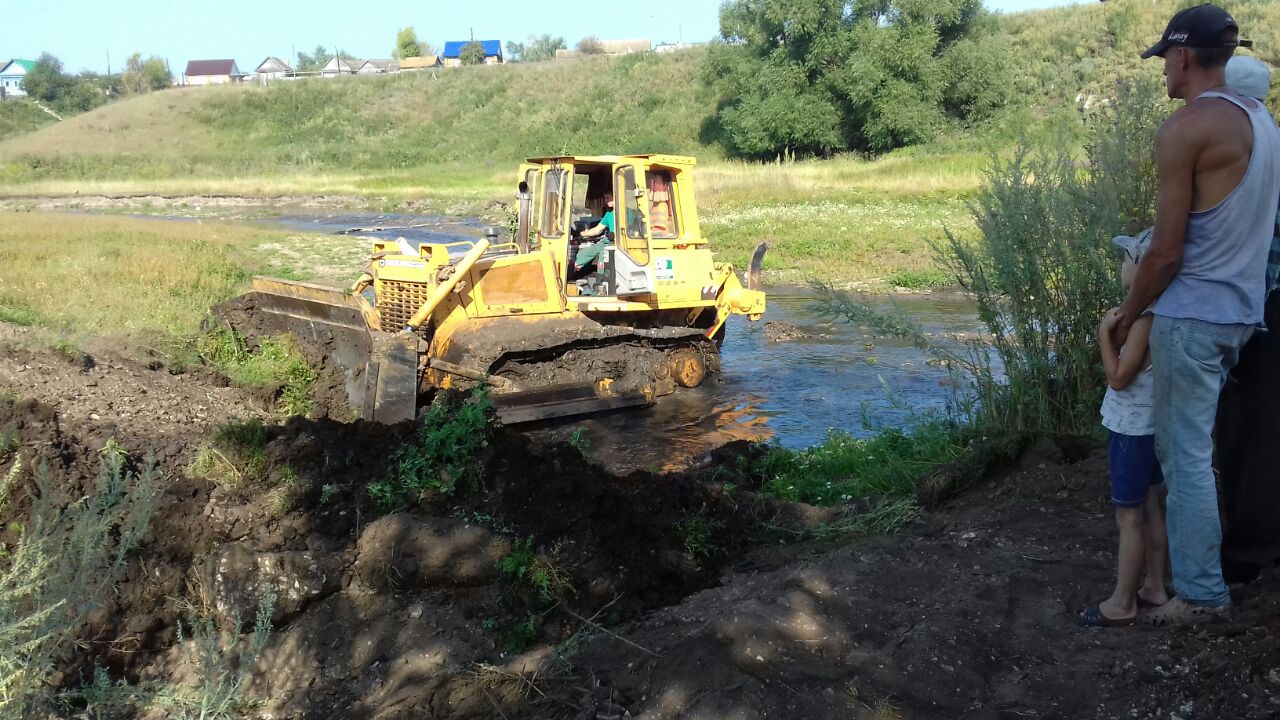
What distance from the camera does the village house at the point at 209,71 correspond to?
125m

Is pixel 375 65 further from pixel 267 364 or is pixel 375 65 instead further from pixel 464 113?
pixel 267 364

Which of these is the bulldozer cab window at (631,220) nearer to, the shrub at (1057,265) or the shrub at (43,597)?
the shrub at (1057,265)

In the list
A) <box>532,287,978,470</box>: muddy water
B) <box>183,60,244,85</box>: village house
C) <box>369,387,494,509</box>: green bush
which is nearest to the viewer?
<box>369,387,494,509</box>: green bush

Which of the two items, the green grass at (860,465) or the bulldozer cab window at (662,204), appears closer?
the green grass at (860,465)

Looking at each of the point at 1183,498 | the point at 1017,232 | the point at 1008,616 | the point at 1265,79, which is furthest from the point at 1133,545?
the point at 1017,232

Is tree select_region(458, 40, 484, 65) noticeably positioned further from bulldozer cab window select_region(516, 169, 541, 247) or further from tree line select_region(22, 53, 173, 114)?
bulldozer cab window select_region(516, 169, 541, 247)

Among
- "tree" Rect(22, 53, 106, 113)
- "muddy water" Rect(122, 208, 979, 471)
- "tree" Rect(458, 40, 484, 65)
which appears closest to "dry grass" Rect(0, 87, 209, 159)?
"tree" Rect(22, 53, 106, 113)

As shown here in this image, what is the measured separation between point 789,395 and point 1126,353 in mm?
7061

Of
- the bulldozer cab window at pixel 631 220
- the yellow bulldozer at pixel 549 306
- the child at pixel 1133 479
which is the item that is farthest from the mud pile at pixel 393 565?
the bulldozer cab window at pixel 631 220

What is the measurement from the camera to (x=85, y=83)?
97875mm

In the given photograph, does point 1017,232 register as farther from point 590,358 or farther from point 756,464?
point 590,358

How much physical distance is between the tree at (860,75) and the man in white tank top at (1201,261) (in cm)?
3402

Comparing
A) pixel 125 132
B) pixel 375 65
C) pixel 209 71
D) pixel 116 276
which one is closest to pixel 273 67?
pixel 209 71

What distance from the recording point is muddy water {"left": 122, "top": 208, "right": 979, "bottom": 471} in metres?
8.99
